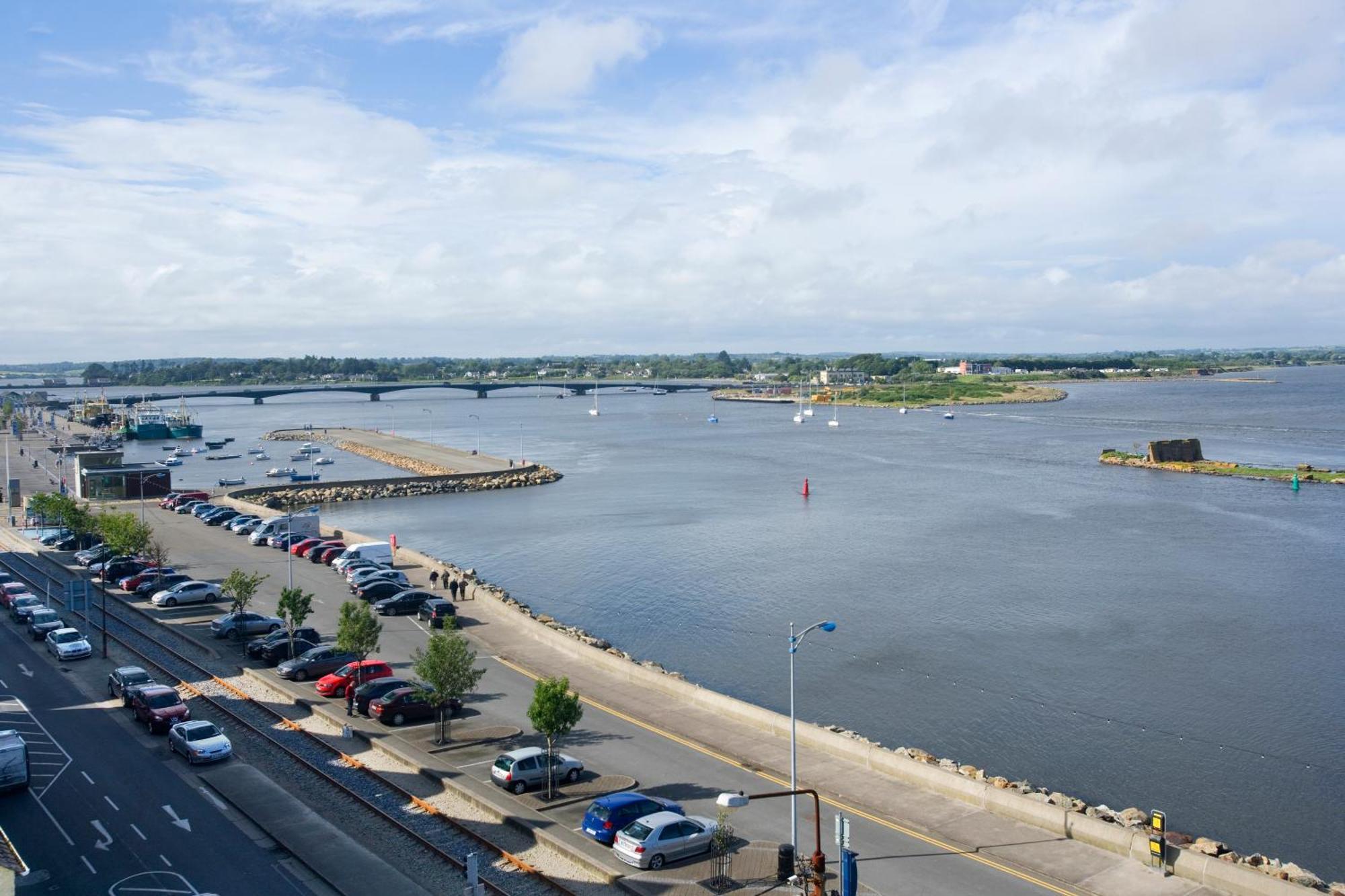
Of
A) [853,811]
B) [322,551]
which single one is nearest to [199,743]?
[853,811]

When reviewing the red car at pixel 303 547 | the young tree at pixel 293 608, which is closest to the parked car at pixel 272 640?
the young tree at pixel 293 608

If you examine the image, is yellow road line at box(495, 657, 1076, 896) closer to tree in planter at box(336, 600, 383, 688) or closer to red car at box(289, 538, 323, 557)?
tree in planter at box(336, 600, 383, 688)

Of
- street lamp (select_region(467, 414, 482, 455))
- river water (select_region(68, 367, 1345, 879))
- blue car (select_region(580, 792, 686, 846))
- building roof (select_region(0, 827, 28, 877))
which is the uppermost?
building roof (select_region(0, 827, 28, 877))

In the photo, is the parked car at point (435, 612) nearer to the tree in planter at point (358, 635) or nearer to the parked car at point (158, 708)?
the tree in planter at point (358, 635)

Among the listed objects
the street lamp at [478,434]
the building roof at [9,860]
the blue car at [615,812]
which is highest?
the building roof at [9,860]

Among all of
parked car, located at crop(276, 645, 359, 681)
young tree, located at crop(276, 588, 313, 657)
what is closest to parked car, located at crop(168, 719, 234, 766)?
parked car, located at crop(276, 645, 359, 681)

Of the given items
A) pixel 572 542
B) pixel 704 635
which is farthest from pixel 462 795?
pixel 572 542
